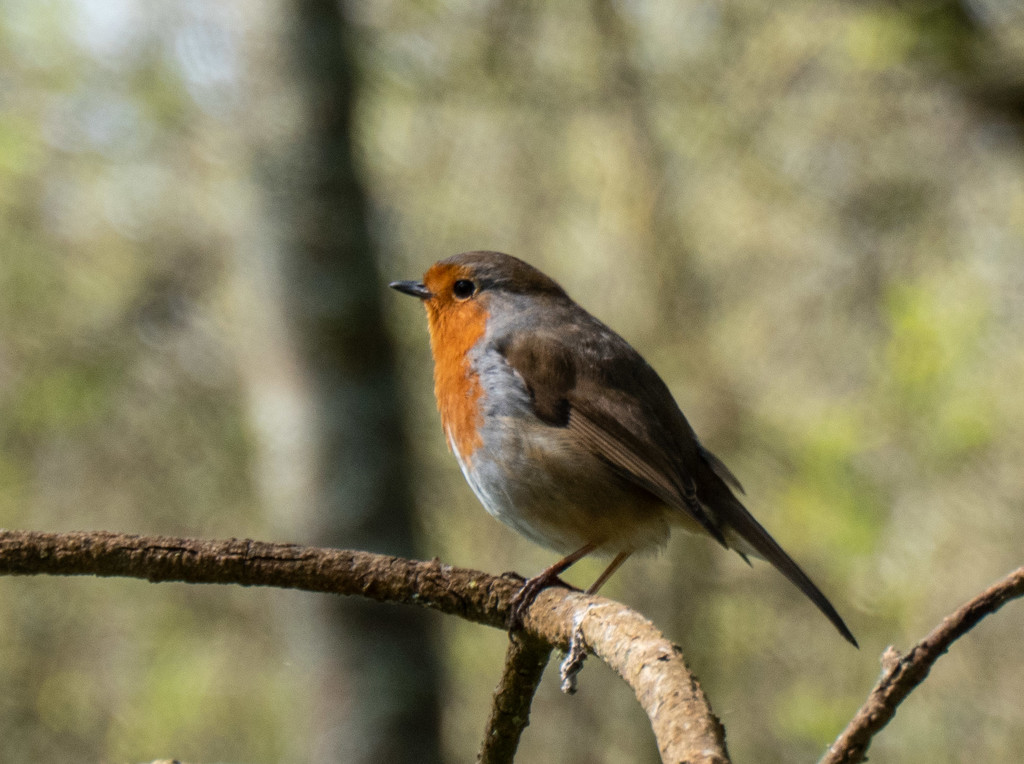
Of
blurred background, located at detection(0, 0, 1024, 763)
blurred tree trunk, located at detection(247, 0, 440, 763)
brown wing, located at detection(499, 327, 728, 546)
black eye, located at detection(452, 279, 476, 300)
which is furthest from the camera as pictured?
blurred background, located at detection(0, 0, 1024, 763)

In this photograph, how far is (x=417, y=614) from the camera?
4023 millimetres

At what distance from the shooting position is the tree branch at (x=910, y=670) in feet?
4.53

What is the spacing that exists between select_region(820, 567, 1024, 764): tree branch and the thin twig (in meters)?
0.60

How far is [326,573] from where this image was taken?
1.82 metres

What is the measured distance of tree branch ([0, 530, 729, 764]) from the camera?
1.71 meters

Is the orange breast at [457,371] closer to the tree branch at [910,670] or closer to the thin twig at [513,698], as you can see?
the thin twig at [513,698]

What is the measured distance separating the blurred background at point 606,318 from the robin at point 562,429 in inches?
76.6

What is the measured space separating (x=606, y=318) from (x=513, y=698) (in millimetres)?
4085

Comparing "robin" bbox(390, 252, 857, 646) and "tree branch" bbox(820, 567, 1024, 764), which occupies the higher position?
"robin" bbox(390, 252, 857, 646)

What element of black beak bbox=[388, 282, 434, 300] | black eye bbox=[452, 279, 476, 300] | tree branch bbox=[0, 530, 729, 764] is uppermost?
black eye bbox=[452, 279, 476, 300]

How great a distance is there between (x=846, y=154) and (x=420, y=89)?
2408 mm

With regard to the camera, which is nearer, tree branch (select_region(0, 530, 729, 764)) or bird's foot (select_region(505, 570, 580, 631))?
tree branch (select_region(0, 530, 729, 764))

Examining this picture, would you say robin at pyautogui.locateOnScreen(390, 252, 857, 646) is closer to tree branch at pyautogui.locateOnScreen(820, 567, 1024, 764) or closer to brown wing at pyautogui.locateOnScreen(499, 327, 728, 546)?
brown wing at pyautogui.locateOnScreen(499, 327, 728, 546)

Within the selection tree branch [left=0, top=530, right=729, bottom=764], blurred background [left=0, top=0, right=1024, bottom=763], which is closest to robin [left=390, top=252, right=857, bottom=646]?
tree branch [left=0, top=530, right=729, bottom=764]
